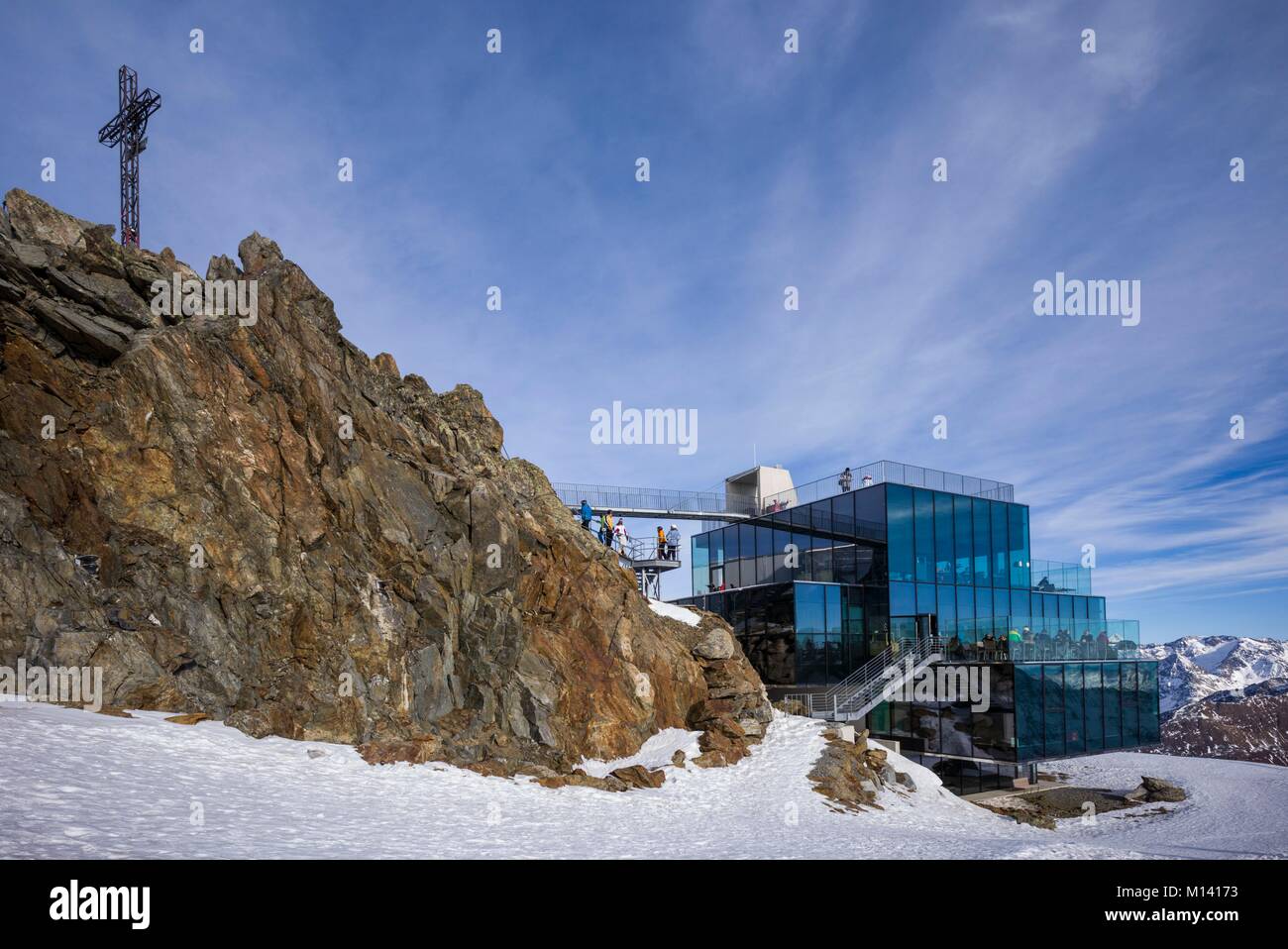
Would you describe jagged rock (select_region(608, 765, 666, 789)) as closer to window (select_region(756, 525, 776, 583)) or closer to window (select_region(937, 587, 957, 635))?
window (select_region(756, 525, 776, 583))

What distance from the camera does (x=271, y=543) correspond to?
1964 centimetres

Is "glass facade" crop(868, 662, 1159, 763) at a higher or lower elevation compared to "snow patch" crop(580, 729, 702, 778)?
lower

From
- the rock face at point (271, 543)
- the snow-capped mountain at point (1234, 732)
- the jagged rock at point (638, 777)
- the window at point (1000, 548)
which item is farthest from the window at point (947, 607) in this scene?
the snow-capped mountain at point (1234, 732)

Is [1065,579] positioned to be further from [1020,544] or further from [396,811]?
[396,811]

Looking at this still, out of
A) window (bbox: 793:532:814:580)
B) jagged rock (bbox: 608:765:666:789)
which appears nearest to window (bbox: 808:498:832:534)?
window (bbox: 793:532:814:580)

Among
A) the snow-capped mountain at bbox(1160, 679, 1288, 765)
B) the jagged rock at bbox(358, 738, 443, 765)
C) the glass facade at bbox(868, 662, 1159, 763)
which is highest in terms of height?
the jagged rock at bbox(358, 738, 443, 765)

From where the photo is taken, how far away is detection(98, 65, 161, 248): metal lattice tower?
29.0 m

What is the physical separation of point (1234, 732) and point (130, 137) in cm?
11453

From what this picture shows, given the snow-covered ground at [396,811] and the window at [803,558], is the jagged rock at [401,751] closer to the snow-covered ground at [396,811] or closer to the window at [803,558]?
the snow-covered ground at [396,811]

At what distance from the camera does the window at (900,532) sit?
37.4 meters

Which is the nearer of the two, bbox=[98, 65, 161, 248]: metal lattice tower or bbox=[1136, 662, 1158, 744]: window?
bbox=[98, 65, 161, 248]: metal lattice tower

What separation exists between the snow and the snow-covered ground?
21.4 ft
